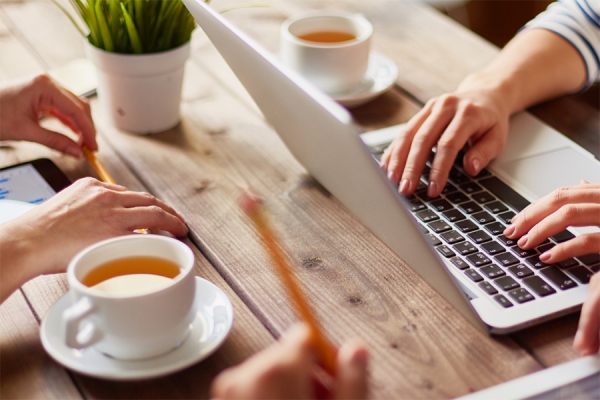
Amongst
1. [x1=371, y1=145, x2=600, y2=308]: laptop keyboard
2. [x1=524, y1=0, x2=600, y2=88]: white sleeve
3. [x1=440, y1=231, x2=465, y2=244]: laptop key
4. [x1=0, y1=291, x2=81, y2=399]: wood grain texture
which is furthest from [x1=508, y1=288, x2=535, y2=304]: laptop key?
[x1=524, y1=0, x2=600, y2=88]: white sleeve

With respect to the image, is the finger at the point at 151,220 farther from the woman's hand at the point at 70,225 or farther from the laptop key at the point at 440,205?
the laptop key at the point at 440,205

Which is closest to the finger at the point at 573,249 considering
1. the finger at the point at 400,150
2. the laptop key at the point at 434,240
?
the laptop key at the point at 434,240

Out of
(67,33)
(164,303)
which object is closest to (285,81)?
(164,303)

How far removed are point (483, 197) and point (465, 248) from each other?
0.41 feet

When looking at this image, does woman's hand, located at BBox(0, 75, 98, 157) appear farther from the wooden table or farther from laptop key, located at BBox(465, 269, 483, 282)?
laptop key, located at BBox(465, 269, 483, 282)

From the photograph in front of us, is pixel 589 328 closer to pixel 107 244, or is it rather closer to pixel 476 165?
pixel 476 165

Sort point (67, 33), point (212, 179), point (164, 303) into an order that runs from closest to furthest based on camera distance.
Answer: point (164, 303) → point (212, 179) → point (67, 33)

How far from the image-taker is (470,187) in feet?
2.88

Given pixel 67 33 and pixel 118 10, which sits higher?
pixel 118 10

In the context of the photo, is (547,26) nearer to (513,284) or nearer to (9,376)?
(513,284)

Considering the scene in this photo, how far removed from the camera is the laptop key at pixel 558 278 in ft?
2.27

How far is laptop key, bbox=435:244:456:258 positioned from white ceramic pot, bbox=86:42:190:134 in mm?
496

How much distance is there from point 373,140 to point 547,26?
1.30 feet

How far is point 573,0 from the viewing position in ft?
3.65
